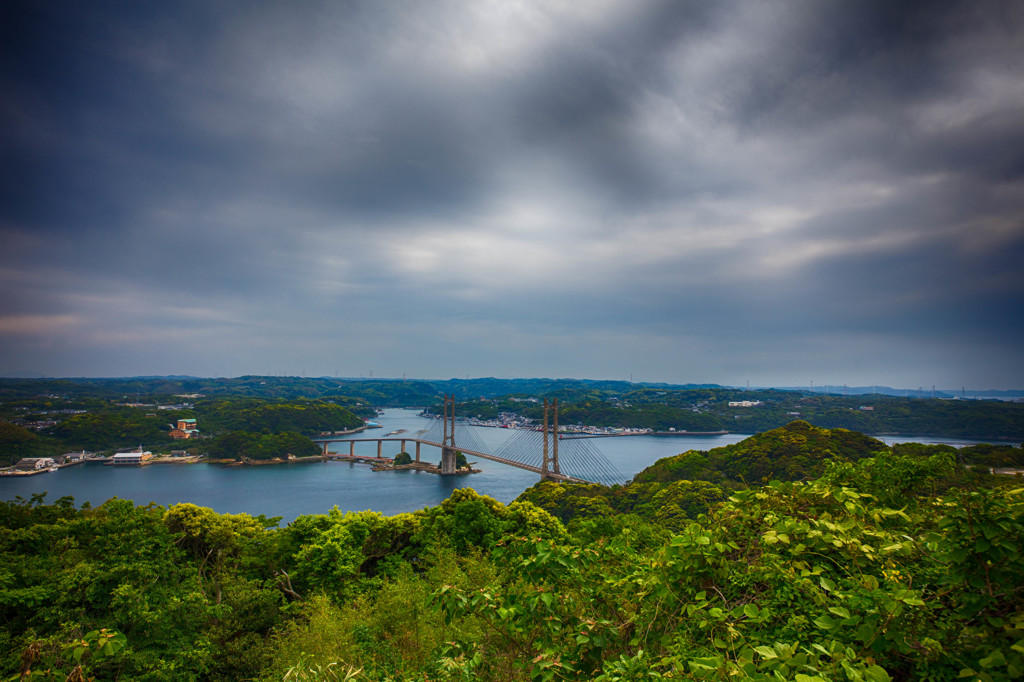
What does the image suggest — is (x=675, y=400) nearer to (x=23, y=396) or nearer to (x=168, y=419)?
(x=168, y=419)

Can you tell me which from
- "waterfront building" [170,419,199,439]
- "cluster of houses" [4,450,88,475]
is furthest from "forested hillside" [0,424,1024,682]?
"waterfront building" [170,419,199,439]

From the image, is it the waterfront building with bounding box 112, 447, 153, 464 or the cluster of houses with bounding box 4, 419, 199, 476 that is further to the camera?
the waterfront building with bounding box 112, 447, 153, 464

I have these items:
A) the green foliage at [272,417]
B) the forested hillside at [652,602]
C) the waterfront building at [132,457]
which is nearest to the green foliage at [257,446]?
the green foliage at [272,417]

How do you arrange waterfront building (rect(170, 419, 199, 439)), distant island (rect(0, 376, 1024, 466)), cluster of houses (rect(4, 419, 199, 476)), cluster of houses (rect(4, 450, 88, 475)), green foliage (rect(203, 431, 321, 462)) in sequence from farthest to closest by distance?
waterfront building (rect(170, 419, 199, 439)), green foliage (rect(203, 431, 321, 462)), distant island (rect(0, 376, 1024, 466)), cluster of houses (rect(4, 419, 199, 476)), cluster of houses (rect(4, 450, 88, 475))

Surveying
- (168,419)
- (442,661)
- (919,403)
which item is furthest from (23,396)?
(919,403)

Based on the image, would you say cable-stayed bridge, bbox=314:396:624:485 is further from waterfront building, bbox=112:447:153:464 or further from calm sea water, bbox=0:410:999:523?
waterfront building, bbox=112:447:153:464

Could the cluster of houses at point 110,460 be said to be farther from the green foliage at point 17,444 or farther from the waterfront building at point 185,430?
the green foliage at point 17,444
